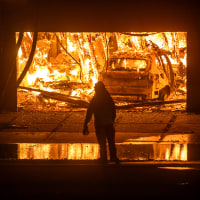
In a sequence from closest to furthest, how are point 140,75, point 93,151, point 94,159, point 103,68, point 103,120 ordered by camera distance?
1. point 103,120
2. point 94,159
3. point 93,151
4. point 140,75
5. point 103,68

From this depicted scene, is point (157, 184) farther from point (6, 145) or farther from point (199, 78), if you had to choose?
point (199, 78)

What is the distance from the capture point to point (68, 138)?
14.3 metres

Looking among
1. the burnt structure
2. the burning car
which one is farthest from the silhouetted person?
the burning car

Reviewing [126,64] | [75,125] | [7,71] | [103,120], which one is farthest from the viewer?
[126,64]

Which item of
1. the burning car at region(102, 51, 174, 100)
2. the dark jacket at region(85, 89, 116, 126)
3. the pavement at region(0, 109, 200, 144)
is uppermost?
the burning car at region(102, 51, 174, 100)

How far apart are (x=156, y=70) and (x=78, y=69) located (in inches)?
108

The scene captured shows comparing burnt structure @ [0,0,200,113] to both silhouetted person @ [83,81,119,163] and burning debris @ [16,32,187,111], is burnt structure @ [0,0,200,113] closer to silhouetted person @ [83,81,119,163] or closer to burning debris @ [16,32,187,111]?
burning debris @ [16,32,187,111]

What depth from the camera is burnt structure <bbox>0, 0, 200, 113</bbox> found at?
18359mm

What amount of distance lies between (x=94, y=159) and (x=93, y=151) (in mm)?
918

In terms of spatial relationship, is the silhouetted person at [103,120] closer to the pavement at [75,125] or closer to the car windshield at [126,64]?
the pavement at [75,125]

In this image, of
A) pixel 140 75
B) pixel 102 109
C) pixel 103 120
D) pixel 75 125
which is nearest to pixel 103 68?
pixel 140 75
